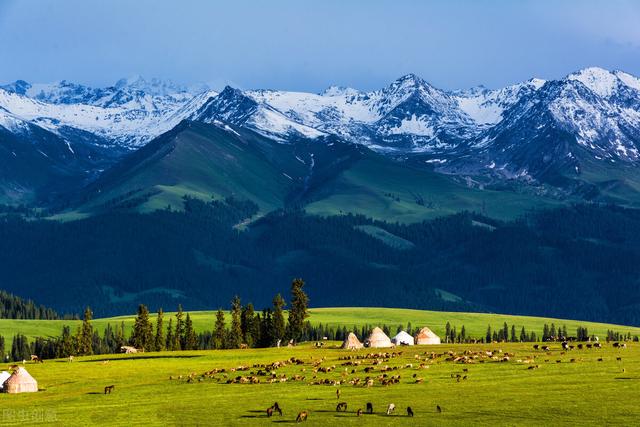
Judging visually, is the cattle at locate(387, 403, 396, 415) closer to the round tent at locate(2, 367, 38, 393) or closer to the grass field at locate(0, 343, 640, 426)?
the grass field at locate(0, 343, 640, 426)

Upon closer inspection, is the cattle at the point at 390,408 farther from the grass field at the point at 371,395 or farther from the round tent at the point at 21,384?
the round tent at the point at 21,384

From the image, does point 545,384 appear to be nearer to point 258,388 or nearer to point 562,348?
point 258,388

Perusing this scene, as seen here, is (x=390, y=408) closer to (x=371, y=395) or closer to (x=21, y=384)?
(x=371, y=395)

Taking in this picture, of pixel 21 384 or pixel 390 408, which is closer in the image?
pixel 390 408

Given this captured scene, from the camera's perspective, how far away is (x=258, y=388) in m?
139

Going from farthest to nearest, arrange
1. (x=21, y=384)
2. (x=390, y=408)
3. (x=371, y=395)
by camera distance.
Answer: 1. (x=21, y=384)
2. (x=371, y=395)
3. (x=390, y=408)

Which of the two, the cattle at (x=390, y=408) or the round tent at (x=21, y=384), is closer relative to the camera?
the cattle at (x=390, y=408)

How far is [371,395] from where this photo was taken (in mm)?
127938

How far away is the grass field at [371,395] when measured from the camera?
365 ft

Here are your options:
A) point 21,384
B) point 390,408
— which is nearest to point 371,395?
point 390,408

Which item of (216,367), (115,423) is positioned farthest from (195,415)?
(216,367)

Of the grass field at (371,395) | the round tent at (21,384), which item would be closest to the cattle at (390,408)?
the grass field at (371,395)

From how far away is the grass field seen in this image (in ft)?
365

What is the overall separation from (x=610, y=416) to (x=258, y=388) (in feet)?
151
